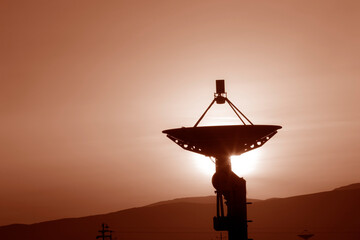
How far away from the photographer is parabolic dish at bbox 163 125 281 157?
156 feet

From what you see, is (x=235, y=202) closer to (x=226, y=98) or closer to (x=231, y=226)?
(x=231, y=226)

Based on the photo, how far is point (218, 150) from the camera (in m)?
49.0

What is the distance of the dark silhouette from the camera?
157 feet

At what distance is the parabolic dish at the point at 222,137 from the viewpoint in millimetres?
47531

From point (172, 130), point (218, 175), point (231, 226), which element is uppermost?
point (172, 130)

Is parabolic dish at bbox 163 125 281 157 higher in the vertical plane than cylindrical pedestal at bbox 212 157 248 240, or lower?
higher

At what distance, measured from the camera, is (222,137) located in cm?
4778

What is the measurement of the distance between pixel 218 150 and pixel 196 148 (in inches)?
70.4

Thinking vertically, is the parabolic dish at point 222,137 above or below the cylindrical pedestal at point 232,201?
above

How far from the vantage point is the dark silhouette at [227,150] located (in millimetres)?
48000

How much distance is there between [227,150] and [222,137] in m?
1.51

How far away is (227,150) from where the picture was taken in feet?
160

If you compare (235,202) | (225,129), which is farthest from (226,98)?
(235,202)

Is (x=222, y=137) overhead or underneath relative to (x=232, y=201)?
overhead
